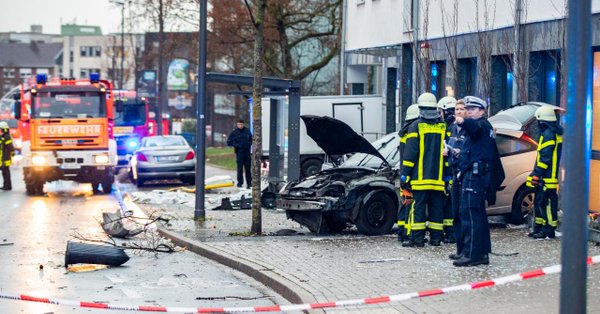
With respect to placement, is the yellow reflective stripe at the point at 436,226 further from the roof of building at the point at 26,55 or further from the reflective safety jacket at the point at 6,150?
the roof of building at the point at 26,55

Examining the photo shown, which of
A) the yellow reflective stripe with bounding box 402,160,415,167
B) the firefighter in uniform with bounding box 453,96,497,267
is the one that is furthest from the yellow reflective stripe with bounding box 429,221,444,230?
the firefighter in uniform with bounding box 453,96,497,267

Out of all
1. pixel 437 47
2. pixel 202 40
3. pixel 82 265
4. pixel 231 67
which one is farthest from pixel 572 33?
pixel 231 67

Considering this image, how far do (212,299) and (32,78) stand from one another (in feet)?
75.8

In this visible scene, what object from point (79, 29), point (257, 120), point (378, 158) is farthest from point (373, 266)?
point (79, 29)

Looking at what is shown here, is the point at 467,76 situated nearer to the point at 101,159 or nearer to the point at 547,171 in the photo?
the point at 101,159

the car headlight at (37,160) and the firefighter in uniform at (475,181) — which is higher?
the firefighter in uniform at (475,181)

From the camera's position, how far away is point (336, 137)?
17062 millimetres

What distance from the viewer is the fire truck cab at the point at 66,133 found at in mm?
29297

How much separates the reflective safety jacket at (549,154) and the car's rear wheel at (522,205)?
2.41 metres

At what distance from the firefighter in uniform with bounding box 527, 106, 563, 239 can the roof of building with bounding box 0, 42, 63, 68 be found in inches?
6583

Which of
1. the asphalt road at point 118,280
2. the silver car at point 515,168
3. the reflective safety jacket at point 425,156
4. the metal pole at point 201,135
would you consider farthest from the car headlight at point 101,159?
the reflective safety jacket at point 425,156

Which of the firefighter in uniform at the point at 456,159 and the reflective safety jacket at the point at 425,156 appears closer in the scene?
the firefighter in uniform at the point at 456,159

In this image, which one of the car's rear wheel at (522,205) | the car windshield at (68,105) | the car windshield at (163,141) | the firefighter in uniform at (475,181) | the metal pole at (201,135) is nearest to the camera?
the firefighter in uniform at (475,181)

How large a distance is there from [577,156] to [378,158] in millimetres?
11294
